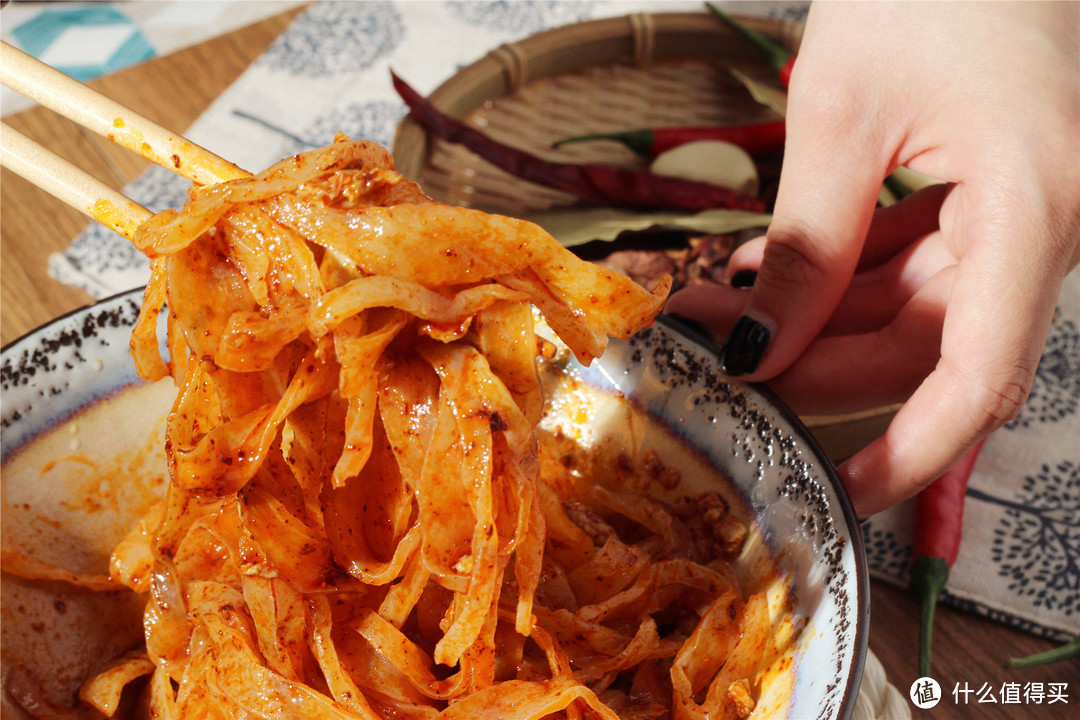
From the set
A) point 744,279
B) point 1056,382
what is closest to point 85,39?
point 744,279

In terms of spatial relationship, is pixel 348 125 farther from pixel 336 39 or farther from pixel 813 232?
pixel 813 232

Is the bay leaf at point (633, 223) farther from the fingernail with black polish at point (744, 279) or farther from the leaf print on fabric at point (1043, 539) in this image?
the leaf print on fabric at point (1043, 539)

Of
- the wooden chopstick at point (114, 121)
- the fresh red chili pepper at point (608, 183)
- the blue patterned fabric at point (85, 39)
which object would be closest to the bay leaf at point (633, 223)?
the fresh red chili pepper at point (608, 183)

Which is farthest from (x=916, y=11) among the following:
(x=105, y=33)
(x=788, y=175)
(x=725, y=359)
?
(x=105, y=33)

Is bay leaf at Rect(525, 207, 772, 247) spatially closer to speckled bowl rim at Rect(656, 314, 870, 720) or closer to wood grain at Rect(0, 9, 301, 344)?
speckled bowl rim at Rect(656, 314, 870, 720)

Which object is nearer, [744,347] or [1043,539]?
[744,347]
